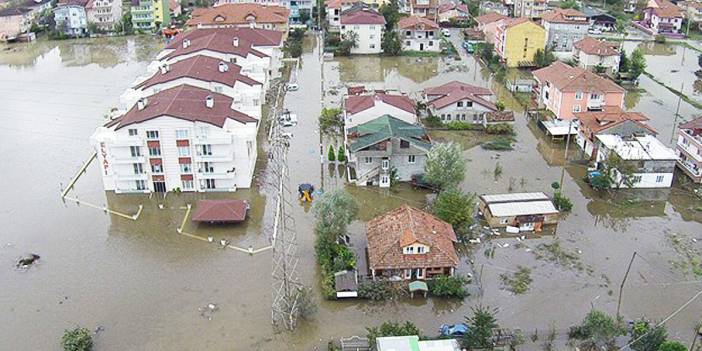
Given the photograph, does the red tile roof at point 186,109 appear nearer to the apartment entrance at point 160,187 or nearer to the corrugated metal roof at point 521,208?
the apartment entrance at point 160,187

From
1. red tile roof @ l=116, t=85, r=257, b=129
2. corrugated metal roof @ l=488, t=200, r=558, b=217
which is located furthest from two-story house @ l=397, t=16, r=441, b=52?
corrugated metal roof @ l=488, t=200, r=558, b=217

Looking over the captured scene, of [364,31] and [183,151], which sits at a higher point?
[364,31]

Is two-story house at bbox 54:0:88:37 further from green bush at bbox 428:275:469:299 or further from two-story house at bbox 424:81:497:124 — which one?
green bush at bbox 428:275:469:299

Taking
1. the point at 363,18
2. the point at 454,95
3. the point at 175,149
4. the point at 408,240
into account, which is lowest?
the point at 408,240

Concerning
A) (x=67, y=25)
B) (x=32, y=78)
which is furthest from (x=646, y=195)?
(x=67, y=25)

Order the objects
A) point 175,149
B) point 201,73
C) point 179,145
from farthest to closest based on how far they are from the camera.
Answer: point 201,73 < point 175,149 < point 179,145

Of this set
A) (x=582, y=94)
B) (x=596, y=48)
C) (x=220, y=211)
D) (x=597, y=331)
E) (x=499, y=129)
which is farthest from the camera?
(x=596, y=48)

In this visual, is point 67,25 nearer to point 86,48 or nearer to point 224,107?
point 86,48

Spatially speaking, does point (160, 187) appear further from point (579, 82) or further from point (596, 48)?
point (596, 48)

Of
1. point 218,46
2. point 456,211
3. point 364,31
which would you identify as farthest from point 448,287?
point 364,31
